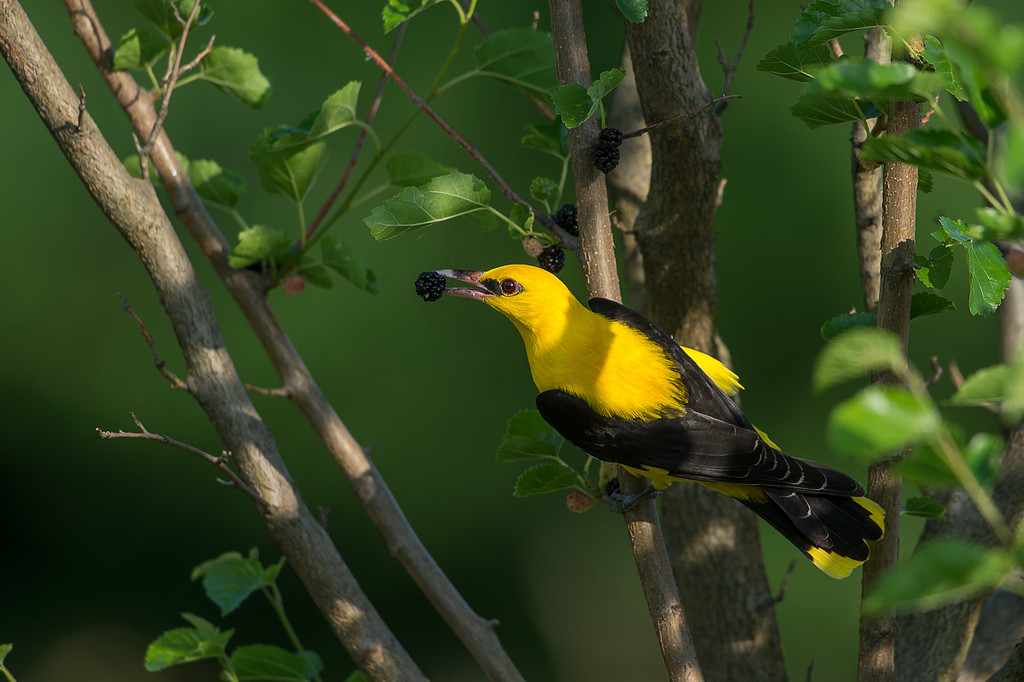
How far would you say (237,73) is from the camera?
1676 mm

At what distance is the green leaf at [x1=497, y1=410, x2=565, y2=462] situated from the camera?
58.9 inches

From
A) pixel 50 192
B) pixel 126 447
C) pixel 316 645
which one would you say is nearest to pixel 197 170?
pixel 50 192

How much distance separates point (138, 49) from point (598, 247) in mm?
943

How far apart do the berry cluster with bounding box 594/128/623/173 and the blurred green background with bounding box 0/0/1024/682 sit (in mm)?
1486

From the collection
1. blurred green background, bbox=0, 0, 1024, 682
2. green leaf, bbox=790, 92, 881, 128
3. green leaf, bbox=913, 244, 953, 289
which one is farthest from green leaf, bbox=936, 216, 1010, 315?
blurred green background, bbox=0, 0, 1024, 682

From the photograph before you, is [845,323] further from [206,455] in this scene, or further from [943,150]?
[206,455]

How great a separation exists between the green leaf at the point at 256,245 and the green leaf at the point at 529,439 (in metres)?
0.55

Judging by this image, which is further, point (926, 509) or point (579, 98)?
point (926, 509)

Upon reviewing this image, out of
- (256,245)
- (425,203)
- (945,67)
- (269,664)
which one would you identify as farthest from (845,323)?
(269,664)

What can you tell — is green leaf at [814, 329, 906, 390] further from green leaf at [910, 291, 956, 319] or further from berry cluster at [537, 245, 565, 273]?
berry cluster at [537, 245, 565, 273]

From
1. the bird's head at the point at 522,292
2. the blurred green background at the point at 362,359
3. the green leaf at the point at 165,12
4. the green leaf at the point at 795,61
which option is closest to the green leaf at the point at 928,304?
the green leaf at the point at 795,61

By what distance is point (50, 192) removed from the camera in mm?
2990

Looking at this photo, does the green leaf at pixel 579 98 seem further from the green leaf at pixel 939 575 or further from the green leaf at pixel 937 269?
the green leaf at pixel 939 575

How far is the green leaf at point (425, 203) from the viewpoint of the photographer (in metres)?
1.23
